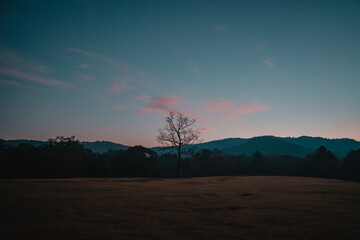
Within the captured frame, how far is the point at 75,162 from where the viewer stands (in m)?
51.3

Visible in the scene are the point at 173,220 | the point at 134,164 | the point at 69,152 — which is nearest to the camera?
the point at 173,220

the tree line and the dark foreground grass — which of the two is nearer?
the dark foreground grass

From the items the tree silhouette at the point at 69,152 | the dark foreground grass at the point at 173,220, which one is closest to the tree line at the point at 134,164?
the tree silhouette at the point at 69,152

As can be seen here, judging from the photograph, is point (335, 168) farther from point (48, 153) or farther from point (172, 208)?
point (48, 153)

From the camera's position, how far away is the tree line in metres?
53.8

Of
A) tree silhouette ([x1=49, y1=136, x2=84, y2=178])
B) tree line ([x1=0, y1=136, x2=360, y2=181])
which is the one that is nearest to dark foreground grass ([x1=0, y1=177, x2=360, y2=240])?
tree line ([x1=0, y1=136, x2=360, y2=181])

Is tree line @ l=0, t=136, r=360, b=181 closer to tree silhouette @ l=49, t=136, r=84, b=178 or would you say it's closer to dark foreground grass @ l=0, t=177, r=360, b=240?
tree silhouette @ l=49, t=136, r=84, b=178

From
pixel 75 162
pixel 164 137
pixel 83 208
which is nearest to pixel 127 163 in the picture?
pixel 75 162

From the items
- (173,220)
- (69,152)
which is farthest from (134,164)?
(173,220)

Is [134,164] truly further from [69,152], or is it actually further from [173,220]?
[173,220]

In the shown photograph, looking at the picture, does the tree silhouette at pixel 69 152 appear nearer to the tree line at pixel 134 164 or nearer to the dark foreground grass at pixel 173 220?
the tree line at pixel 134 164

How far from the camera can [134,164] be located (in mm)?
60375

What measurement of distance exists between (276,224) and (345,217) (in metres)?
3.09

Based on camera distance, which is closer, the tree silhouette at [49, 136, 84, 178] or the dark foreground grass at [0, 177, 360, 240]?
the dark foreground grass at [0, 177, 360, 240]
